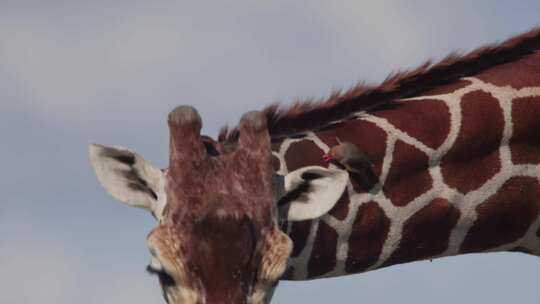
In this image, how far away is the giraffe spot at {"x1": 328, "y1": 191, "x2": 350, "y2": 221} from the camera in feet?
32.9

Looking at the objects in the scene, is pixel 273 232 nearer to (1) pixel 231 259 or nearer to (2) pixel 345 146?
(1) pixel 231 259

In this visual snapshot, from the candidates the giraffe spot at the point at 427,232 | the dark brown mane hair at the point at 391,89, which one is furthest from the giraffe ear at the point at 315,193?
the giraffe spot at the point at 427,232

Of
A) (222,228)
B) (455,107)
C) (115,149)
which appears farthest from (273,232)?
(455,107)

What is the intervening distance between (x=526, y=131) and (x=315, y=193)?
9.01 feet

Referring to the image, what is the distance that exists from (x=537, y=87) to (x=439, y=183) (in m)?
1.38

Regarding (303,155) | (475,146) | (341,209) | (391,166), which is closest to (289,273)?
(341,209)

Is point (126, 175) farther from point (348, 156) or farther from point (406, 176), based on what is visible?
point (406, 176)

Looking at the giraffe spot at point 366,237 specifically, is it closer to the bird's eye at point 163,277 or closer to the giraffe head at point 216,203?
the giraffe head at point 216,203

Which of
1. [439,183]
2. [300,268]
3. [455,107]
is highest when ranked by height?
[455,107]

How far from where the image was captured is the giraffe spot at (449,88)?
1079 centimetres

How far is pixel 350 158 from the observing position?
986 cm

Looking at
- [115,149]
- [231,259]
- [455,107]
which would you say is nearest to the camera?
[231,259]

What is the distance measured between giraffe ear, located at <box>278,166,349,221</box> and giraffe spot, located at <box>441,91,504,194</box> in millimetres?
1893

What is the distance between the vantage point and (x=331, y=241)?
10094mm
